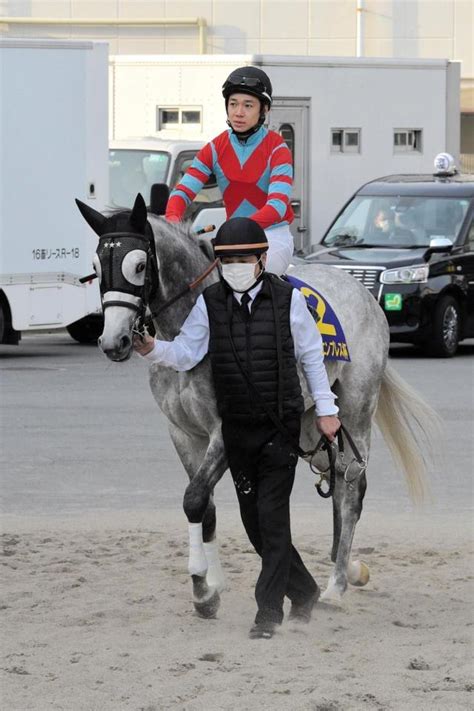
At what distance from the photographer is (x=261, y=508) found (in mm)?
6734

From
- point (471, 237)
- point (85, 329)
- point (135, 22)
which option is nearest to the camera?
point (471, 237)

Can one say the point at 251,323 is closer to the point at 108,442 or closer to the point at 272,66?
the point at 108,442

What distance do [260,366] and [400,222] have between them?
12.9m

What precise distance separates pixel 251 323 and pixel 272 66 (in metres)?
16.3

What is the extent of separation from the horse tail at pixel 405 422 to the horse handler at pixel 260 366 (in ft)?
5.44

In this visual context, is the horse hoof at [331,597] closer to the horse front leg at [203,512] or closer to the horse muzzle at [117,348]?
the horse front leg at [203,512]

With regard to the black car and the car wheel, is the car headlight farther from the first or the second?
the car wheel

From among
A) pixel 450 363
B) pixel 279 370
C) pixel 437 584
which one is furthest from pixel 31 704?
pixel 450 363

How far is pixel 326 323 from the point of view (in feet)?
24.7

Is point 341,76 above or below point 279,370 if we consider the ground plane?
above

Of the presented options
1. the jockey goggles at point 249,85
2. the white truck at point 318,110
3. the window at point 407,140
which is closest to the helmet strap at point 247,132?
the jockey goggles at point 249,85

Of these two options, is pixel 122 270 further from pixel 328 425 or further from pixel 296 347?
pixel 328 425

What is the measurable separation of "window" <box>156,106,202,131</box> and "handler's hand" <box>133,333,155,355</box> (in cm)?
1616

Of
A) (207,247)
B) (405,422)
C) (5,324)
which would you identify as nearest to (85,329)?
(5,324)
